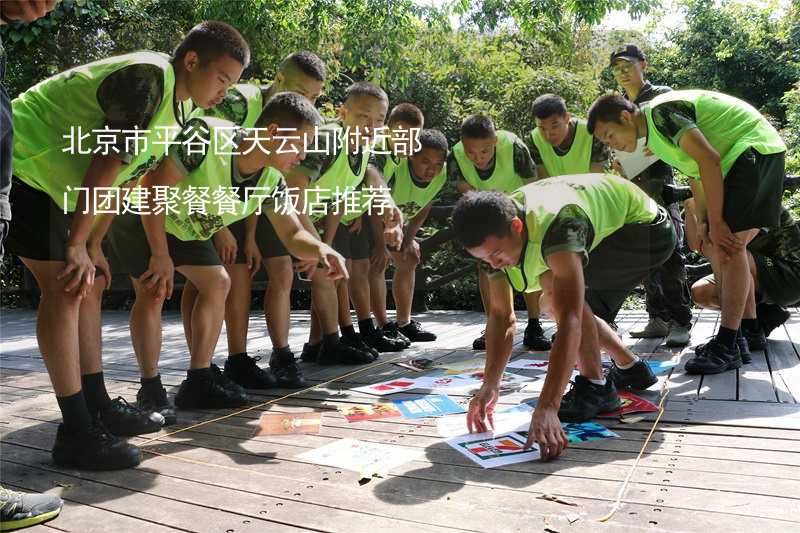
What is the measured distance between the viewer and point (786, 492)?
1854mm

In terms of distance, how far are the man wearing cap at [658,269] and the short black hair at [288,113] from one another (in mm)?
2087

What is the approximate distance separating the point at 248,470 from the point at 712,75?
17.1 m

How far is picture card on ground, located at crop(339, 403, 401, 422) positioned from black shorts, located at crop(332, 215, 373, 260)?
5.13 ft

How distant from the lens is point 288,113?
3.04 meters

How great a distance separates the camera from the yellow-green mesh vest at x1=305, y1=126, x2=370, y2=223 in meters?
3.84

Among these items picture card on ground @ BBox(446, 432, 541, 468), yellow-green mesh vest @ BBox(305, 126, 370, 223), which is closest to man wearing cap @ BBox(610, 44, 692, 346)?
yellow-green mesh vest @ BBox(305, 126, 370, 223)

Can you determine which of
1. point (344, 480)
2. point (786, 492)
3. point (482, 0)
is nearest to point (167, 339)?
point (344, 480)

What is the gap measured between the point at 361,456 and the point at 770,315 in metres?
2.72

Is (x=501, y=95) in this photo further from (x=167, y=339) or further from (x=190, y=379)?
(x=190, y=379)

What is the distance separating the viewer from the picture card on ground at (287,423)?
105 inches

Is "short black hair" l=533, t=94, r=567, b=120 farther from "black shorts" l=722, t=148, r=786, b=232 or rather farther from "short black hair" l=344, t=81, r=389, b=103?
"black shorts" l=722, t=148, r=786, b=232

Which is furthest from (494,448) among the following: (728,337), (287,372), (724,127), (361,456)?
(724,127)

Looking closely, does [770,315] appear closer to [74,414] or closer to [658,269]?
[658,269]

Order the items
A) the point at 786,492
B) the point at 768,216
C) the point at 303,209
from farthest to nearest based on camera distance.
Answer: the point at 303,209 → the point at 768,216 → the point at 786,492
